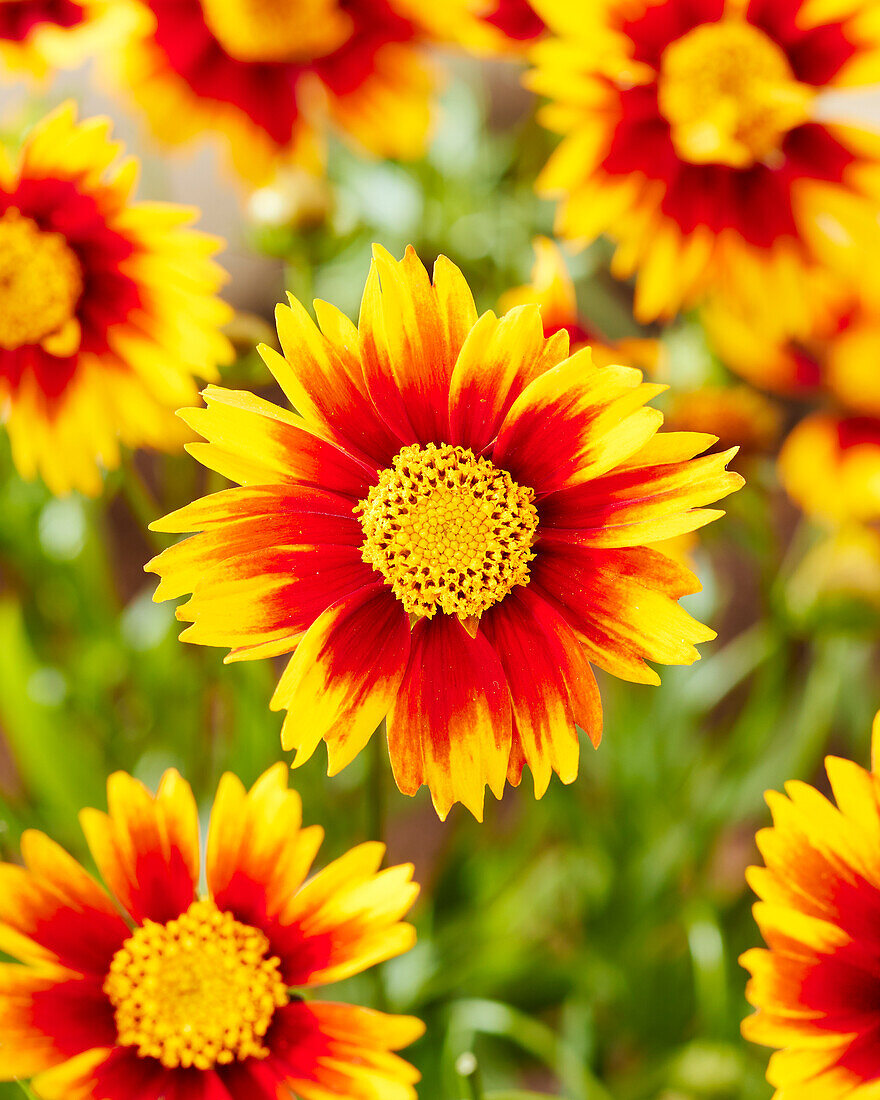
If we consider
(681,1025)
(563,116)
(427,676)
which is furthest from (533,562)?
(681,1025)

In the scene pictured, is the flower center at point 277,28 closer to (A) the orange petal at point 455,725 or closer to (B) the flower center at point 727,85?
(B) the flower center at point 727,85

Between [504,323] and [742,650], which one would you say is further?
[742,650]

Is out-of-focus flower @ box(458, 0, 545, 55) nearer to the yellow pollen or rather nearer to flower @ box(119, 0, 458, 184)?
flower @ box(119, 0, 458, 184)

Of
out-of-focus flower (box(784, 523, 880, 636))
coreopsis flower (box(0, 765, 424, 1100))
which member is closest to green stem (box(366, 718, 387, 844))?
coreopsis flower (box(0, 765, 424, 1100))

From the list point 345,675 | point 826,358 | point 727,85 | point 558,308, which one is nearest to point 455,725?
point 345,675

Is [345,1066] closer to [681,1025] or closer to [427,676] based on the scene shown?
[427,676]
